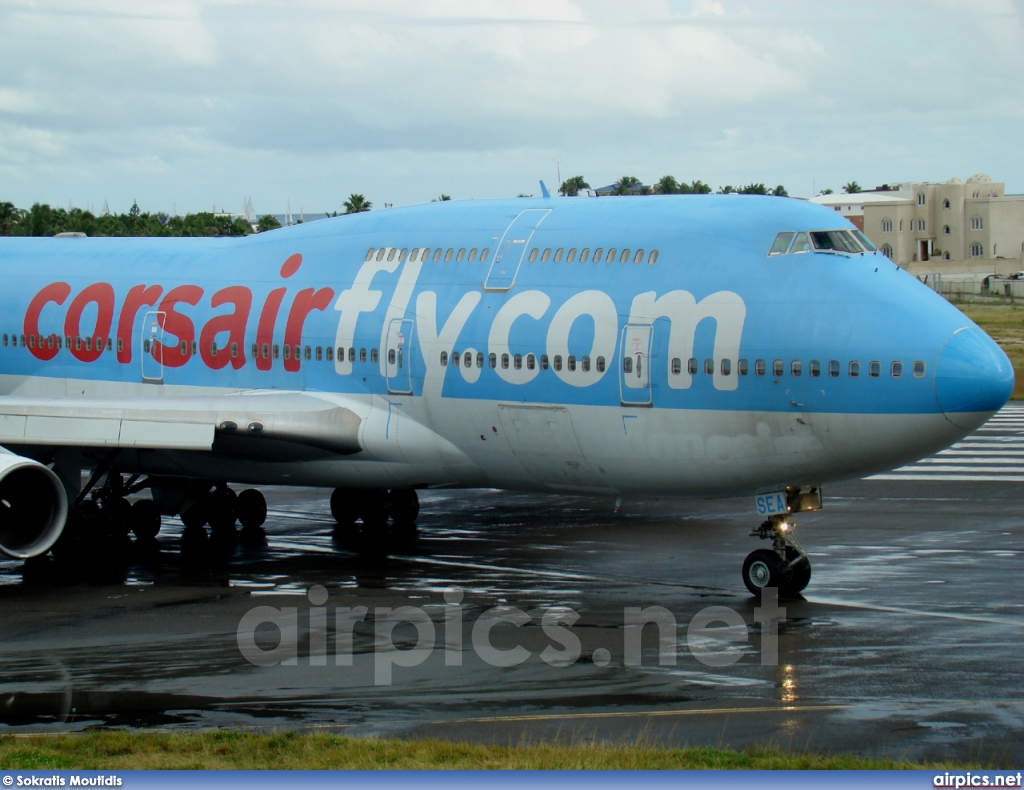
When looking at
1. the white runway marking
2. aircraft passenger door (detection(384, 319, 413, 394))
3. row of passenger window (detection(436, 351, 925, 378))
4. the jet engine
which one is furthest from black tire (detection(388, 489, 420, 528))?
the white runway marking

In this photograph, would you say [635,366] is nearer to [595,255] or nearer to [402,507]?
[595,255]

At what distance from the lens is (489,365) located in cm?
2202

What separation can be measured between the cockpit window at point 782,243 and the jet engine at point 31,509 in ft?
38.3

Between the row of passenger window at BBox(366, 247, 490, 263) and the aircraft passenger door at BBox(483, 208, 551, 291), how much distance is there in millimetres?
284

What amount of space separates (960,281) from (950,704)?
12327cm

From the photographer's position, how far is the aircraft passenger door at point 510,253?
22.3m

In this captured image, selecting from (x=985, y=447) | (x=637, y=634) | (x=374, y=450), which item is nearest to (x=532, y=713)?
(x=637, y=634)

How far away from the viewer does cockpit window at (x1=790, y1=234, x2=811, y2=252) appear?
20.0 metres

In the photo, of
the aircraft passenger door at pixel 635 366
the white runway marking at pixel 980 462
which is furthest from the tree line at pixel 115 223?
the aircraft passenger door at pixel 635 366

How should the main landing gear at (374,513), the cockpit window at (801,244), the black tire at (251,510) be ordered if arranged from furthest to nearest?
the black tire at (251,510) → the main landing gear at (374,513) → the cockpit window at (801,244)

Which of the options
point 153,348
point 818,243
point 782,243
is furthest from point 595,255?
point 153,348

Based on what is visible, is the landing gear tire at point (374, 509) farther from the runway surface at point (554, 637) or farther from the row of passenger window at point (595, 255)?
the row of passenger window at point (595, 255)

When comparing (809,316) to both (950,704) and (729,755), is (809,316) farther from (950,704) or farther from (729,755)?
(729,755)

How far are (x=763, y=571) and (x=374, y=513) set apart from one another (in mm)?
10071
